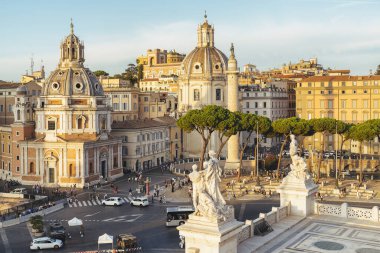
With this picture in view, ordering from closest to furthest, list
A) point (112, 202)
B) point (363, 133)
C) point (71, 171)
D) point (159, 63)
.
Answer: point (112, 202) → point (363, 133) → point (71, 171) → point (159, 63)

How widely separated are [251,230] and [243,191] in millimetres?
31367

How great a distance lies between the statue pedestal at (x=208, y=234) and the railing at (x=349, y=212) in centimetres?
1060

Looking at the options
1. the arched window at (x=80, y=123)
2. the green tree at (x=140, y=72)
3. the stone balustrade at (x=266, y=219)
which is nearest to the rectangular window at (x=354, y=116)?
the arched window at (x=80, y=123)

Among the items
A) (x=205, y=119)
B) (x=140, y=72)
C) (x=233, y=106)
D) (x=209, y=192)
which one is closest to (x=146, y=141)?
(x=233, y=106)

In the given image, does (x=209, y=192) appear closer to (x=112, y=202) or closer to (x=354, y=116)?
(x=112, y=202)

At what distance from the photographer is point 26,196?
53.5 m

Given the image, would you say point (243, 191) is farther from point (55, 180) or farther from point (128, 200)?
point (55, 180)

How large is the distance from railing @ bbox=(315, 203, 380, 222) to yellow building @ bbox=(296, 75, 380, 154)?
6558 centimetres

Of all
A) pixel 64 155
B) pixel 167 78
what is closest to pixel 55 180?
pixel 64 155

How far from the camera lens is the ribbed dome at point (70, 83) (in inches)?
2544

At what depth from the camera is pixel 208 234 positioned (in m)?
16.9

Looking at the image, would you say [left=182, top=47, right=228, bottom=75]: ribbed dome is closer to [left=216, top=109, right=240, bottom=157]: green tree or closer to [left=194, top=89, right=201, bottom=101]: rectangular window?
[left=194, top=89, right=201, bottom=101]: rectangular window

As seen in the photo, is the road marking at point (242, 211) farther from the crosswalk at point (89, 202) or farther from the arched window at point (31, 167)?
the arched window at point (31, 167)

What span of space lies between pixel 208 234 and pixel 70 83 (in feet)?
168
